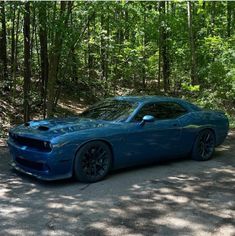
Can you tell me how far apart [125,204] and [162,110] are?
9.45 feet

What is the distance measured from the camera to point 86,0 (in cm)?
1203

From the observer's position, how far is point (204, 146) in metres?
8.66

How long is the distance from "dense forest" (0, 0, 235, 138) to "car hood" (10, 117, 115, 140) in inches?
192

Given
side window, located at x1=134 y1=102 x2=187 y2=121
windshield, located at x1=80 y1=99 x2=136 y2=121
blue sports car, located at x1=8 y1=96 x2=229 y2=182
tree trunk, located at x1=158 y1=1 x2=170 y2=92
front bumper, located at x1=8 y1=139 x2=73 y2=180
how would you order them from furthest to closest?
tree trunk, located at x1=158 y1=1 x2=170 y2=92, side window, located at x1=134 y1=102 x2=187 y2=121, windshield, located at x1=80 y1=99 x2=136 y2=121, blue sports car, located at x1=8 y1=96 x2=229 y2=182, front bumper, located at x1=8 y1=139 x2=73 y2=180

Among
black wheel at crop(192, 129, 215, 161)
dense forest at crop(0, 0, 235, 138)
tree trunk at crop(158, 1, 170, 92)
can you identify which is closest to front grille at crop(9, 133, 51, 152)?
black wheel at crop(192, 129, 215, 161)

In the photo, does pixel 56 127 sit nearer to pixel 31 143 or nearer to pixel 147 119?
pixel 31 143

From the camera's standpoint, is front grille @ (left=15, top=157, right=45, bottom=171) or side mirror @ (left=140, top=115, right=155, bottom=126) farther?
side mirror @ (left=140, top=115, right=155, bottom=126)

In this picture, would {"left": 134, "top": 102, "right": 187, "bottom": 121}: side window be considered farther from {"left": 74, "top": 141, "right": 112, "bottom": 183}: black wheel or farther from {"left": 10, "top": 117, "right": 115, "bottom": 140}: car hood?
{"left": 74, "top": 141, "right": 112, "bottom": 183}: black wheel

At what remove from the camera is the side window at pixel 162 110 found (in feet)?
24.9

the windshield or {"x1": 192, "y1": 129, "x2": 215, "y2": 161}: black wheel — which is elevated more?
the windshield

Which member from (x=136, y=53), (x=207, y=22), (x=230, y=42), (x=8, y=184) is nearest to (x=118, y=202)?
(x=8, y=184)

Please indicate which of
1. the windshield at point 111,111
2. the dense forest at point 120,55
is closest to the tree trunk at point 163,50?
the dense forest at point 120,55

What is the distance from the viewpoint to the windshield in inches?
292

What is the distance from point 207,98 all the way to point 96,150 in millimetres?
10560
